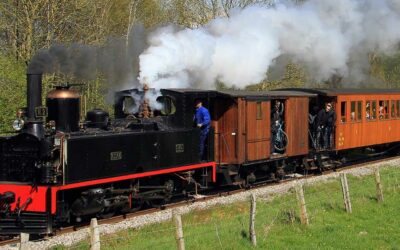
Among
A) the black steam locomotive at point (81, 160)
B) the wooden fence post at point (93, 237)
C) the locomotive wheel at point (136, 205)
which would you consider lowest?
the locomotive wheel at point (136, 205)

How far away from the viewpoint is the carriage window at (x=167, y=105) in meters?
13.4

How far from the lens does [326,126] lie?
64.6 feet

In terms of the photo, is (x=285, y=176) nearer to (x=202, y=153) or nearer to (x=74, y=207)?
(x=202, y=153)

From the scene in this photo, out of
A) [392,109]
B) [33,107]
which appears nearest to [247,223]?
Result: [33,107]

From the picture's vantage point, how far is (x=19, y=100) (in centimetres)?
2106

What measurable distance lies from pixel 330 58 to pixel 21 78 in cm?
1306

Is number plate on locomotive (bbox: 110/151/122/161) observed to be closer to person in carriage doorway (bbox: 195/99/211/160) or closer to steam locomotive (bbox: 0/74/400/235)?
steam locomotive (bbox: 0/74/400/235)

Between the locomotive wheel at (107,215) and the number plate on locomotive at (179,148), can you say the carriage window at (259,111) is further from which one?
the locomotive wheel at (107,215)

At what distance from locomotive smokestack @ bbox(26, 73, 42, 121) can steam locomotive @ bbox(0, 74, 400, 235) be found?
0.7 inches

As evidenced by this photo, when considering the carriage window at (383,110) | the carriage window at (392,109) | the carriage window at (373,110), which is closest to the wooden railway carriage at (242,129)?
the carriage window at (373,110)

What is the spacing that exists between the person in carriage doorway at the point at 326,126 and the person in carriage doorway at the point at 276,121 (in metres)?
2.62

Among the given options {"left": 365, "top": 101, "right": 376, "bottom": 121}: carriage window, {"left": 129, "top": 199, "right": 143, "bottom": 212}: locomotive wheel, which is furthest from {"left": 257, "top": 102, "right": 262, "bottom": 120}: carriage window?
{"left": 365, "top": 101, "right": 376, "bottom": 121}: carriage window

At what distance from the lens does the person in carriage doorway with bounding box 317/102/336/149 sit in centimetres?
1952

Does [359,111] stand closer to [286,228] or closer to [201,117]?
[201,117]
